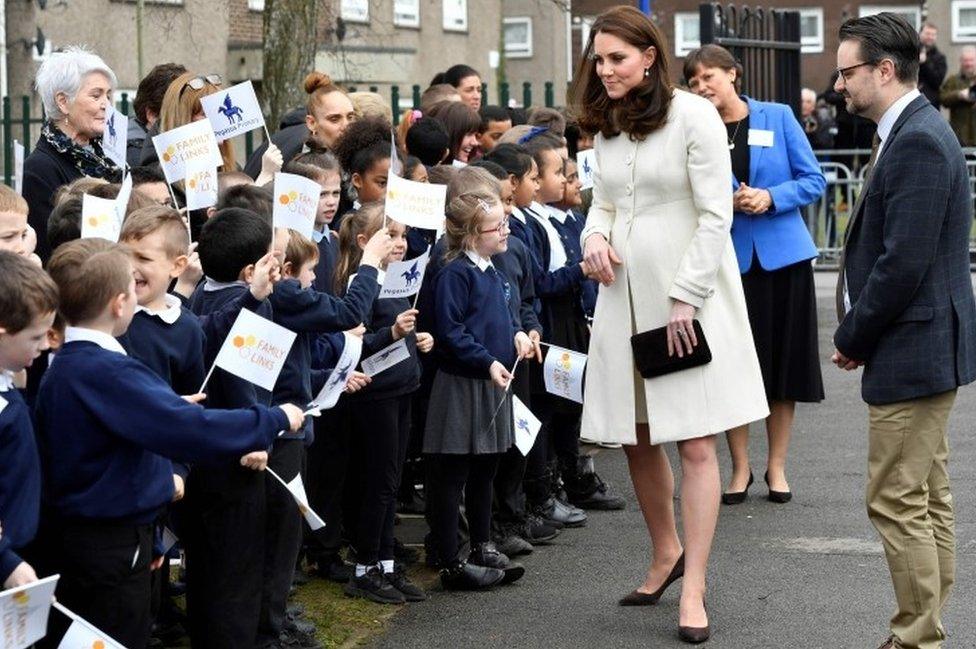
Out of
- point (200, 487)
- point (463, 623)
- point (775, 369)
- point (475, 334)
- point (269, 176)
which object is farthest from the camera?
point (775, 369)

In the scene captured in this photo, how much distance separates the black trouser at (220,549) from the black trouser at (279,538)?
0.95 ft

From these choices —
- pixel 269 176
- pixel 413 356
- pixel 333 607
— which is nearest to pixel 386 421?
pixel 413 356

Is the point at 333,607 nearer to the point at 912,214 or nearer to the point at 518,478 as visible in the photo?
the point at 518,478

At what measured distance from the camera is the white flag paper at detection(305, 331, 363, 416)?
5746 millimetres

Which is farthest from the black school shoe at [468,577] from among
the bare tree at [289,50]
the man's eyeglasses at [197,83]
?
the bare tree at [289,50]

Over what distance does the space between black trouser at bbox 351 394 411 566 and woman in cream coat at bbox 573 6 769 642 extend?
0.83 metres

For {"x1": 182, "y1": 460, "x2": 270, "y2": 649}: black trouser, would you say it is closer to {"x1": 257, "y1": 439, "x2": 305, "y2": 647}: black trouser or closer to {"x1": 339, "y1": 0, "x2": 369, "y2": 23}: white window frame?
{"x1": 257, "y1": 439, "x2": 305, "y2": 647}: black trouser

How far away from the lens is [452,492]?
23.3 feet

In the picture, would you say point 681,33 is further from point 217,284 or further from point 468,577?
point 217,284

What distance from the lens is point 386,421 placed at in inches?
274

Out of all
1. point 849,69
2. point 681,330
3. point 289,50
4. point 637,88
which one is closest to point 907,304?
point 849,69

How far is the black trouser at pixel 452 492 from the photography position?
23.2 feet

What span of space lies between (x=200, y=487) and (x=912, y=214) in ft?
7.89

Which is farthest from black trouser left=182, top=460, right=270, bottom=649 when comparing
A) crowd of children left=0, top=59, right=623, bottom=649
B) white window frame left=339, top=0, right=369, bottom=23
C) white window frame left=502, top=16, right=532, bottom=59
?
white window frame left=502, top=16, right=532, bottom=59
